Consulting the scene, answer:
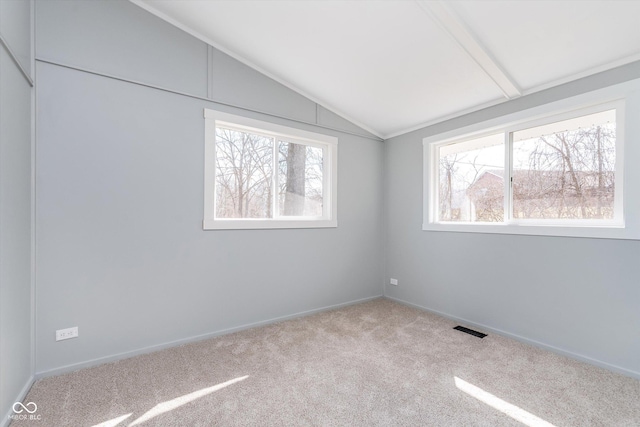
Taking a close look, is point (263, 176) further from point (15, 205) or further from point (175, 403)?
point (175, 403)

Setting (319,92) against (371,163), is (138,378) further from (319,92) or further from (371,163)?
(371,163)

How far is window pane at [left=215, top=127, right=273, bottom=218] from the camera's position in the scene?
122 inches

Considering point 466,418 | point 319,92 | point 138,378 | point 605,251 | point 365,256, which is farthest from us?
point 365,256

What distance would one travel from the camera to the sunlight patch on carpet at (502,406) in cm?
176

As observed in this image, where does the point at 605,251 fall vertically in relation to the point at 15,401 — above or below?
above

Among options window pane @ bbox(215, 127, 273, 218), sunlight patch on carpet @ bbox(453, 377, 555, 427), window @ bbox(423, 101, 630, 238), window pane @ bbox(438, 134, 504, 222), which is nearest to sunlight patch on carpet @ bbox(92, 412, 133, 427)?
window pane @ bbox(215, 127, 273, 218)

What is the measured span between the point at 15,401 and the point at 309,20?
3471 millimetres

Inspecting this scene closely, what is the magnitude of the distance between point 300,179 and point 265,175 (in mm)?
495

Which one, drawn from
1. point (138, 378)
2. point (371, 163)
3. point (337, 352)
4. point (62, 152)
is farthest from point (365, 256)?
point (62, 152)

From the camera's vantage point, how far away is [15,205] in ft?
6.12

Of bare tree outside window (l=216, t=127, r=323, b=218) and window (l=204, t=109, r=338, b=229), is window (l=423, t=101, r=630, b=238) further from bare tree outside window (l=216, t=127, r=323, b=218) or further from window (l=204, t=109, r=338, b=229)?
bare tree outside window (l=216, t=127, r=323, b=218)

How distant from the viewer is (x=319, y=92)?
Result: 3535 millimetres

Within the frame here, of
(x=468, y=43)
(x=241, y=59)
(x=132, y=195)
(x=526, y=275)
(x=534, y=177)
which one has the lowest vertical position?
(x=526, y=275)

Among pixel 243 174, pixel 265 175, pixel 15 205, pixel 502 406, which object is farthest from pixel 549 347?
pixel 15 205
